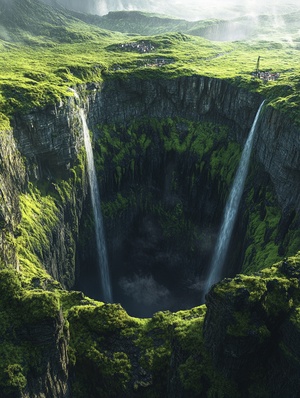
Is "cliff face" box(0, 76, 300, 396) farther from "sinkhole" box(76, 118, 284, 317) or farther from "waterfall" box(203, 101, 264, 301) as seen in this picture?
"waterfall" box(203, 101, 264, 301)

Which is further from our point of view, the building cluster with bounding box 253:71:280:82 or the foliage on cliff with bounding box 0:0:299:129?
the building cluster with bounding box 253:71:280:82

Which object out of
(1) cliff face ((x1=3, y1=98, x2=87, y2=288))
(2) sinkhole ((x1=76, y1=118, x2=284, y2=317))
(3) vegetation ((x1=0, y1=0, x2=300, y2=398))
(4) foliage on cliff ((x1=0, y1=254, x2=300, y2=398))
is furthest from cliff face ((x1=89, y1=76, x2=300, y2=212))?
(4) foliage on cliff ((x1=0, y1=254, x2=300, y2=398))

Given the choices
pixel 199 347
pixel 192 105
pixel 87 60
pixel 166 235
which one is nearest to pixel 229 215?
pixel 166 235

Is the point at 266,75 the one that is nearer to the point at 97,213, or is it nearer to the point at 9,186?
the point at 97,213

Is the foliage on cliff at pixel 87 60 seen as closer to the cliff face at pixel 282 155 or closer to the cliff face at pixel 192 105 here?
the cliff face at pixel 282 155

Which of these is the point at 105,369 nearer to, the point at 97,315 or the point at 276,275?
the point at 97,315

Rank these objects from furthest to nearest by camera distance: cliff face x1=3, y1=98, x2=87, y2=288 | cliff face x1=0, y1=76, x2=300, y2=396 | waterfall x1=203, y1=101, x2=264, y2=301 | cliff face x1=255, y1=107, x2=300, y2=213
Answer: waterfall x1=203, y1=101, x2=264, y2=301
cliff face x1=3, y1=98, x2=87, y2=288
cliff face x1=255, y1=107, x2=300, y2=213
cliff face x1=0, y1=76, x2=300, y2=396
